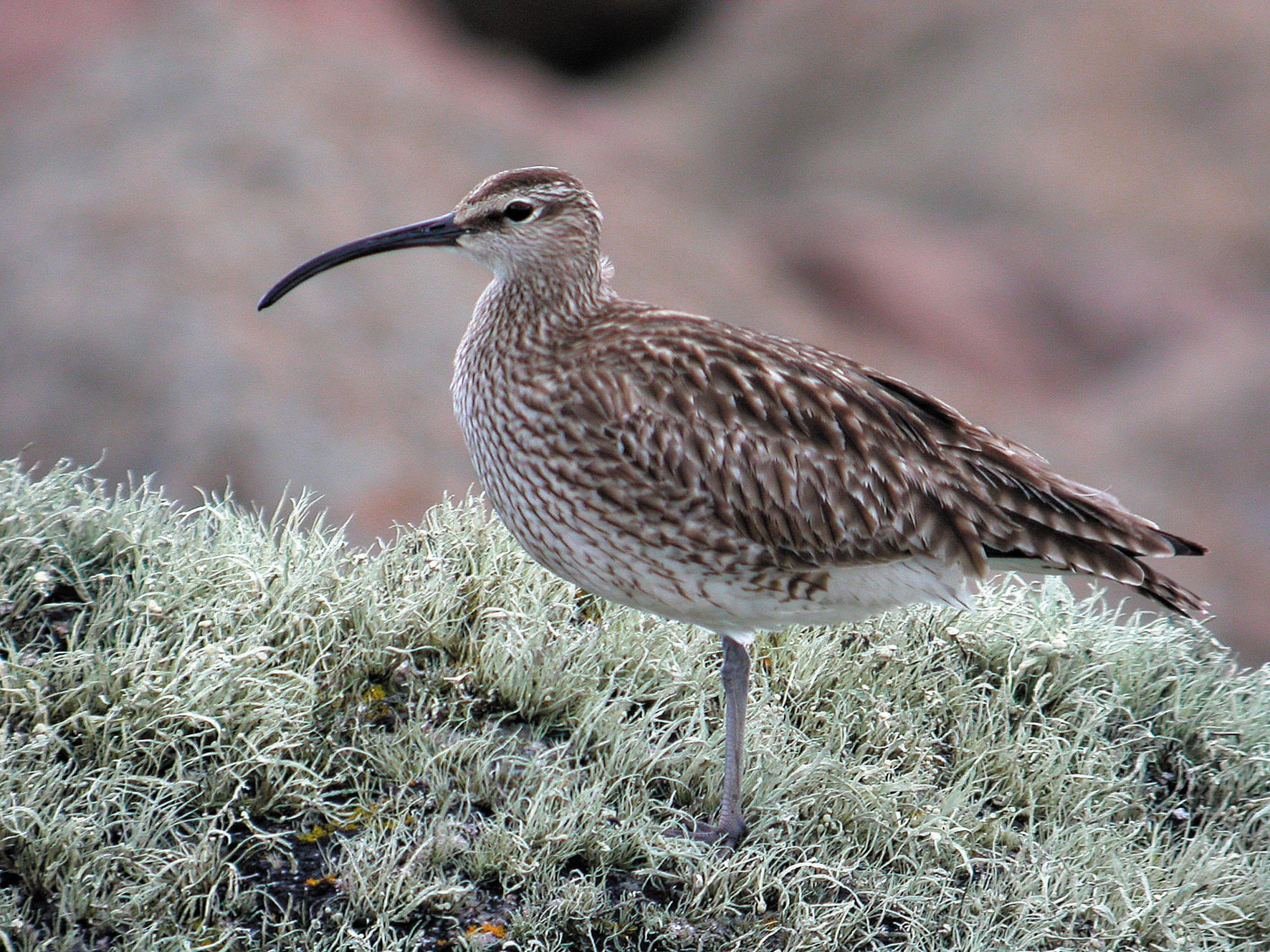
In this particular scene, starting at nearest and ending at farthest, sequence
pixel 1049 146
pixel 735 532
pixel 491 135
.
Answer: pixel 735 532 < pixel 491 135 < pixel 1049 146

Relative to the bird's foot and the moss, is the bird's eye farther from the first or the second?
the bird's foot

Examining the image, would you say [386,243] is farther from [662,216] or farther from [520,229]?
[662,216]

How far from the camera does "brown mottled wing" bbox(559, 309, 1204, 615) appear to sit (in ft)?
13.9

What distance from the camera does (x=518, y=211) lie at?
4516mm

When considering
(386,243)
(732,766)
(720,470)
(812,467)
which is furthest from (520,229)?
(732,766)

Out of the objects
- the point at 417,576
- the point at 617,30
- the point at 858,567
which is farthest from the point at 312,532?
the point at 617,30

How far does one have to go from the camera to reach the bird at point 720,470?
4.20 meters

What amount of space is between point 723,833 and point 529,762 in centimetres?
66

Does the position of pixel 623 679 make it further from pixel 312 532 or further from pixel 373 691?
pixel 312 532

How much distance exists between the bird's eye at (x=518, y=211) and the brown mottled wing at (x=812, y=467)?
17.0 inches

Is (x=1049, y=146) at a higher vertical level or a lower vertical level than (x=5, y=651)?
higher

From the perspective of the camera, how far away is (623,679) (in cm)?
491

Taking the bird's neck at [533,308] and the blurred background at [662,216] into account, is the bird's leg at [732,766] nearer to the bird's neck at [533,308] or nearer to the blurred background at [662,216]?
the bird's neck at [533,308]

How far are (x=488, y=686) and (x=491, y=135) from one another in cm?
1281
